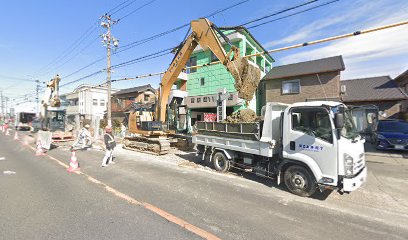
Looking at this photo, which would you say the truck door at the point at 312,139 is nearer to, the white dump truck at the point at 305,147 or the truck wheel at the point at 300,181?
the white dump truck at the point at 305,147

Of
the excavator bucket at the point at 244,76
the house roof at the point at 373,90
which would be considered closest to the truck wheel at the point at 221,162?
the excavator bucket at the point at 244,76

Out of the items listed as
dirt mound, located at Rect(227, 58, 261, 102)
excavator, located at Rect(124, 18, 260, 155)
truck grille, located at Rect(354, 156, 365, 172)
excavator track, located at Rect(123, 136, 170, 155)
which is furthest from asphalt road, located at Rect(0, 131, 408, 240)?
excavator track, located at Rect(123, 136, 170, 155)

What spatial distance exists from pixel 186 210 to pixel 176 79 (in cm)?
899

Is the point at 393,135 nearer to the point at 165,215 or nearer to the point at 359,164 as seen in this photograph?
the point at 359,164

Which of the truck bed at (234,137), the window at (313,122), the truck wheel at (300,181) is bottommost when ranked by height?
the truck wheel at (300,181)

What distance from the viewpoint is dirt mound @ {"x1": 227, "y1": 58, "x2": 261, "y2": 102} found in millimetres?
8258

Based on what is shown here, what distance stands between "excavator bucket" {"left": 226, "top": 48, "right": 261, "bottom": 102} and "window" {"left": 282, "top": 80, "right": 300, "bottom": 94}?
1412 cm

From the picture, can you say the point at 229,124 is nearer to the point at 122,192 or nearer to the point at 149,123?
the point at 122,192

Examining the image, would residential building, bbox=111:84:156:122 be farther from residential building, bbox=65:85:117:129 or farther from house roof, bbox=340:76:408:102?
house roof, bbox=340:76:408:102

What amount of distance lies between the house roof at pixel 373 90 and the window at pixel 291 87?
4.23 metres

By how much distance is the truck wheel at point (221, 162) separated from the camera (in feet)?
27.0

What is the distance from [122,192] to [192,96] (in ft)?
61.8

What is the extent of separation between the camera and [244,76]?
8398 mm

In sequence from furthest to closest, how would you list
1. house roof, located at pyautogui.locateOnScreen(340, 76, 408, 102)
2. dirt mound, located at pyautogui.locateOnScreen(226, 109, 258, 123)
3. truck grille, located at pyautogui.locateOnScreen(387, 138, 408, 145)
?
1. house roof, located at pyautogui.locateOnScreen(340, 76, 408, 102)
2. truck grille, located at pyautogui.locateOnScreen(387, 138, 408, 145)
3. dirt mound, located at pyautogui.locateOnScreen(226, 109, 258, 123)
